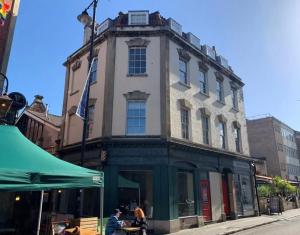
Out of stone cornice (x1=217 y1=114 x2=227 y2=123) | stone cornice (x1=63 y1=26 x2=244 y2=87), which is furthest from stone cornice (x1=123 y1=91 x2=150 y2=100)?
stone cornice (x1=217 y1=114 x2=227 y2=123)

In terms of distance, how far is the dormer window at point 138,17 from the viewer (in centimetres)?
1893

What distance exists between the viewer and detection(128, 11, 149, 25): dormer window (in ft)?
62.1

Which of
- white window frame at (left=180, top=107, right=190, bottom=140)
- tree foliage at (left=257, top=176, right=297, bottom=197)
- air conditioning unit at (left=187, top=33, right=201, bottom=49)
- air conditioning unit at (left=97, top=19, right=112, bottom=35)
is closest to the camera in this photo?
white window frame at (left=180, top=107, right=190, bottom=140)

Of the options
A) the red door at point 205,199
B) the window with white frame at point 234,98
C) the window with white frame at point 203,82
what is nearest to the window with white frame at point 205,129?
the window with white frame at point 203,82

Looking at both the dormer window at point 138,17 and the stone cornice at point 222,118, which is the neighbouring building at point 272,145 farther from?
the dormer window at point 138,17

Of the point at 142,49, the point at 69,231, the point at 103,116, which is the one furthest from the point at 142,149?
the point at 69,231

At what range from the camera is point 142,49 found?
720 inches

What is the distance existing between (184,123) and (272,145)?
3509 cm

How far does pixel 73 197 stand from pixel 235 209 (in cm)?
1115

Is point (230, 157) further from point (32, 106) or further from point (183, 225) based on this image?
point (32, 106)

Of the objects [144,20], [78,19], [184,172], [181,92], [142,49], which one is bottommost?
[184,172]

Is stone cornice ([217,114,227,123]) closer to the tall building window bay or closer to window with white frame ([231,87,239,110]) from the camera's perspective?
the tall building window bay

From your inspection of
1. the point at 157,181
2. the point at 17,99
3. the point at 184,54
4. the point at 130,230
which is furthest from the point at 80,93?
the point at 130,230

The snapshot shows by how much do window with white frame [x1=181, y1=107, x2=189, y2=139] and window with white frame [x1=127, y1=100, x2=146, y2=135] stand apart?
2.67 meters
